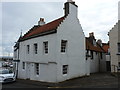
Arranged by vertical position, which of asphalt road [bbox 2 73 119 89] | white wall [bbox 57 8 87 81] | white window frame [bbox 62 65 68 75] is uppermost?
white wall [bbox 57 8 87 81]

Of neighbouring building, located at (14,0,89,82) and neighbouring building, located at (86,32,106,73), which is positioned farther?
neighbouring building, located at (86,32,106,73)

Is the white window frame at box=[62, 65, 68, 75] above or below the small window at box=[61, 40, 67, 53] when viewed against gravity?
below

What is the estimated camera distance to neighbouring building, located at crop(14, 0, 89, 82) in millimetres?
15852

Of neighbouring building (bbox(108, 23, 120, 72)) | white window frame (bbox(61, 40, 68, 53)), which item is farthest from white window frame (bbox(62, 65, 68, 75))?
neighbouring building (bbox(108, 23, 120, 72))

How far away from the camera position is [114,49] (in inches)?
828

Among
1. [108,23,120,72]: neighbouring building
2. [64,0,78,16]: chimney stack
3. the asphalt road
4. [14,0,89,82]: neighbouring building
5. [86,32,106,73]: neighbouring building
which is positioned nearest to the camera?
the asphalt road

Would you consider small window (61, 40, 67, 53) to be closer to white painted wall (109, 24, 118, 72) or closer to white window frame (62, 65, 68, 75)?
white window frame (62, 65, 68, 75)

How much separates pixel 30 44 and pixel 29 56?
168 centimetres

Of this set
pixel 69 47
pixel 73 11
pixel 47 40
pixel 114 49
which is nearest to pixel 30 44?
pixel 47 40

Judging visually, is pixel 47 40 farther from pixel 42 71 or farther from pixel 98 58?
pixel 98 58

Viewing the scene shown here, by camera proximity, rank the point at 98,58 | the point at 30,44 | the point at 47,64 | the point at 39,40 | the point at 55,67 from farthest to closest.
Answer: the point at 98,58 → the point at 30,44 → the point at 39,40 → the point at 47,64 → the point at 55,67

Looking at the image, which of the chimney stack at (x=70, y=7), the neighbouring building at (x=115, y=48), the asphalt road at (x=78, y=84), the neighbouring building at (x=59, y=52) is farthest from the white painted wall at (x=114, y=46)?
the chimney stack at (x=70, y=7)

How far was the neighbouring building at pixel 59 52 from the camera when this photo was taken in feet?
52.0

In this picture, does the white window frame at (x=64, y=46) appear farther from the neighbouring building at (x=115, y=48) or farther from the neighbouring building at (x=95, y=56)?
the neighbouring building at (x=115, y=48)
